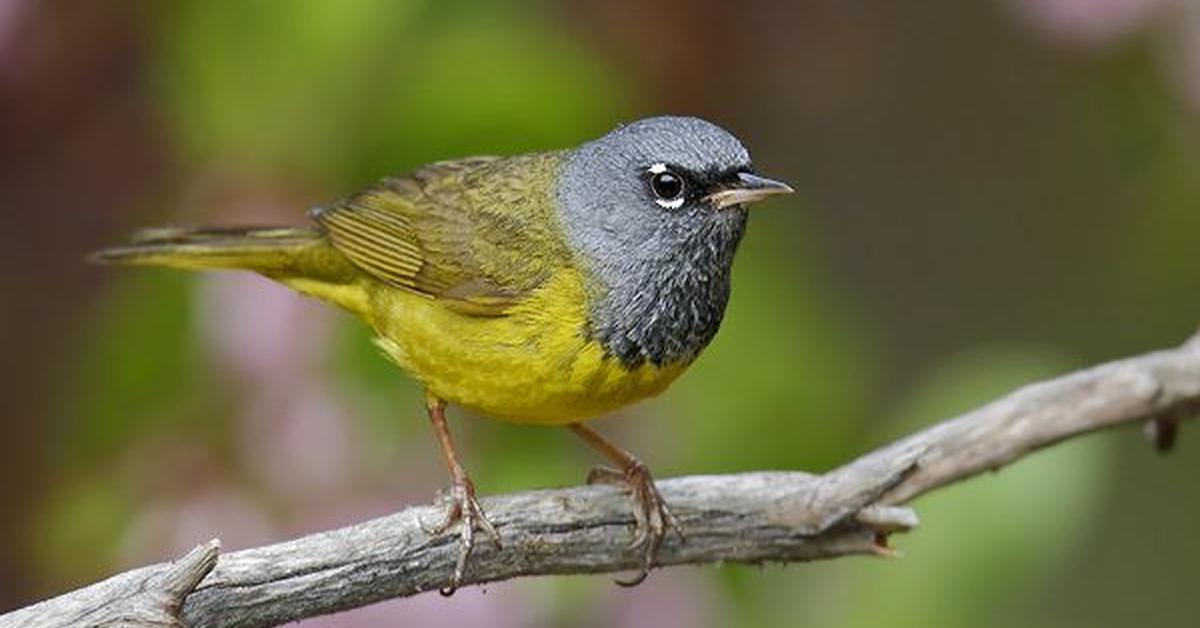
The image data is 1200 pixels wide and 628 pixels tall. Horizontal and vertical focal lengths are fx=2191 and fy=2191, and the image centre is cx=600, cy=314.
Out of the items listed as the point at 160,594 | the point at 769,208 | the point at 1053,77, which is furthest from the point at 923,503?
the point at 1053,77

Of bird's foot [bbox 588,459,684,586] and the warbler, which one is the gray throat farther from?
bird's foot [bbox 588,459,684,586]

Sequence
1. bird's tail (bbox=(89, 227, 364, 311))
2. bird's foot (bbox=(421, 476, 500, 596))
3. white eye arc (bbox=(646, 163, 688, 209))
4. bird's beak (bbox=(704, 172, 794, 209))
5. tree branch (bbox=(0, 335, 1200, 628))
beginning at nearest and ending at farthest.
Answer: tree branch (bbox=(0, 335, 1200, 628)), bird's foot (bbox=(421, 476, 500, 596)), bird's beak (bbox=(704, 172, 794, 209)), white eye arc (bbox=(646, 163, 688, 209)), bird's tail (bbox=(89, 227, 364, 311))

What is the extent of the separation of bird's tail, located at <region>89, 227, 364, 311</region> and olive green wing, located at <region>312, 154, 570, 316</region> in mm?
53

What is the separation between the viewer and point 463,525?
3100 mm

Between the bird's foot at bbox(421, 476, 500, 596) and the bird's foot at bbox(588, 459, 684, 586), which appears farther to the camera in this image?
the bird's foot at bbox(588, 459, 684, 586)

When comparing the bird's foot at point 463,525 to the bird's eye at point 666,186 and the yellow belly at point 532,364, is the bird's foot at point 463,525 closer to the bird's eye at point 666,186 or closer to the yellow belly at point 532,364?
the yellow belly at point 532,364

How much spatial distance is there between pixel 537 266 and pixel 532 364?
0.25 m

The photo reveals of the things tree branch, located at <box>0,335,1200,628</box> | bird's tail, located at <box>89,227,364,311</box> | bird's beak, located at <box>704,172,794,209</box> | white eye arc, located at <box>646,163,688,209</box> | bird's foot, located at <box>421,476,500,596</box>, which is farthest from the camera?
bird's tail, located at <box>89,227,364,311</box>

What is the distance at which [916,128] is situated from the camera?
21.0 ft

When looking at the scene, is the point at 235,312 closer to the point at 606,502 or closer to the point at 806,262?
the point at 606,502

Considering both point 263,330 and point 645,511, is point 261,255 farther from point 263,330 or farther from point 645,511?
point 645,511

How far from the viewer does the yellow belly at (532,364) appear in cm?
328

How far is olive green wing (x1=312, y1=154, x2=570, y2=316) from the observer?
351cm

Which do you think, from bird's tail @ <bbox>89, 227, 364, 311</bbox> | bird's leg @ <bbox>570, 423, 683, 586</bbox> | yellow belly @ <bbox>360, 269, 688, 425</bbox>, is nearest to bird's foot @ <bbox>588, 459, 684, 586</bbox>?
bird's leg @ <bbox>570, 423, 683, 586</bbox>
